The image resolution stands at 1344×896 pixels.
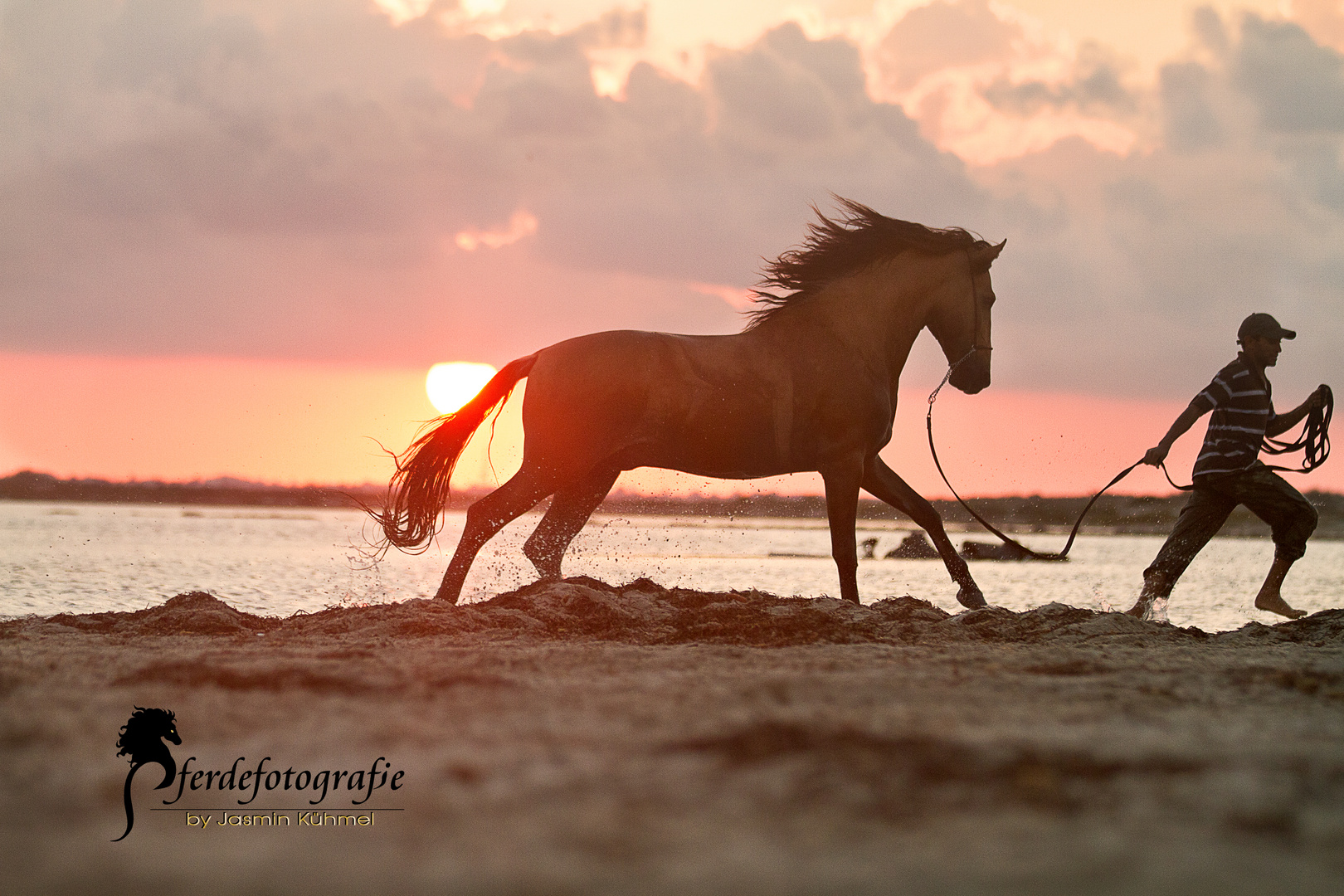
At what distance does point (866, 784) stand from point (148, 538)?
18.3m

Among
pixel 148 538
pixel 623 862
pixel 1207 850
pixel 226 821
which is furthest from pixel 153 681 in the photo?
pixel 148 538

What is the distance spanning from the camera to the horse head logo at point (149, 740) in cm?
225

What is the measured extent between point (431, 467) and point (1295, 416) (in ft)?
18.1

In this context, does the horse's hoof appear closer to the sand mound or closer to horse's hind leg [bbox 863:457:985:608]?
horse's hind leg [bbox 863:457:985:608]

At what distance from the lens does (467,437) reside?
23.2 ft

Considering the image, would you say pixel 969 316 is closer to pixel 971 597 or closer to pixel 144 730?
pixel 971 597

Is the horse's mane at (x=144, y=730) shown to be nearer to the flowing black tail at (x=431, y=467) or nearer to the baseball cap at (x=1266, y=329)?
the flowing black tail at (x=431, y=467)

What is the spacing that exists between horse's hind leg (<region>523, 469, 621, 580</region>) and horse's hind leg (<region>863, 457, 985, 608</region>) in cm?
170

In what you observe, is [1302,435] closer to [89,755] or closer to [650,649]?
[650,649]

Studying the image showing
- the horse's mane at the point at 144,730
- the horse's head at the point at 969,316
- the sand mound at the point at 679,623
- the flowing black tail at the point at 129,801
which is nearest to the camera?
the flowing black tail at the point at 129,801

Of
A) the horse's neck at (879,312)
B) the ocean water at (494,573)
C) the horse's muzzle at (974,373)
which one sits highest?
the horse's neck at (879,312)

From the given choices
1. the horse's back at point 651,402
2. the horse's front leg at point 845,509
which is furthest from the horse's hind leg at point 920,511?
the horse's back at point 651,402

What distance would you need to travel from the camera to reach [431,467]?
698 cm

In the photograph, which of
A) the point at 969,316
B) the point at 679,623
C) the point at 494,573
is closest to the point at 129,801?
the point at 679,623
